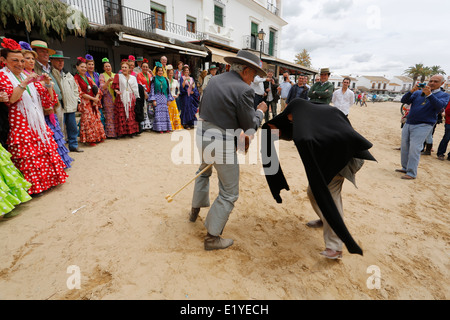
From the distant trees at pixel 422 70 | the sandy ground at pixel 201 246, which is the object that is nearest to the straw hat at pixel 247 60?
the sandy ground at pixel 201 246

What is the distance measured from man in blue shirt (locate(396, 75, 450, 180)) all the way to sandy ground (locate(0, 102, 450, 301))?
682mm

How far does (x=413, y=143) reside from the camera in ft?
14.3

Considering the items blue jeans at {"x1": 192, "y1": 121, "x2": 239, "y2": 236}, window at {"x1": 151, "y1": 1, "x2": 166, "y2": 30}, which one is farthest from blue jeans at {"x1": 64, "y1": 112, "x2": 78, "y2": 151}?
window at {"x1": 151, "y1": 1, "x2": 166, "y2": 30}

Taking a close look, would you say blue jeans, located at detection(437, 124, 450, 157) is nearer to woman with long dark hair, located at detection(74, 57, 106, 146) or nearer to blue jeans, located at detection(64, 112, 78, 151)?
woman with long dark hair, located at detection(74, 57, 106, 146)

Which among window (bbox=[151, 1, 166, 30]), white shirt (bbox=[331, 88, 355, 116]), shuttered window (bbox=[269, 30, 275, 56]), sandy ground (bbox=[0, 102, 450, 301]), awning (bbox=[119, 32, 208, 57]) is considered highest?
shuttered window (bbox=[269, 30, 275, 56])

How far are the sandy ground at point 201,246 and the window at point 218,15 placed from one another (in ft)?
57.9

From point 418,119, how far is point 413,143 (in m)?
0.45

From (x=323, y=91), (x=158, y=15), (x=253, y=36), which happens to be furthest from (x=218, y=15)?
(x=323, y=91)

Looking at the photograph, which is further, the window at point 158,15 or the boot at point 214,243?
the window at point 158,15

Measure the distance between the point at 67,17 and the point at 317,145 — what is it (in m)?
9.32

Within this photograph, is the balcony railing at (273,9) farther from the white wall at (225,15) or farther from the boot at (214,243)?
the boot at (214,243)

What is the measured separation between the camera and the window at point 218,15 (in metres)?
17.5

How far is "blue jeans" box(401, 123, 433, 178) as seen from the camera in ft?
14.1

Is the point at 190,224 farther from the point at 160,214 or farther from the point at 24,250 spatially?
the point at 24,250
